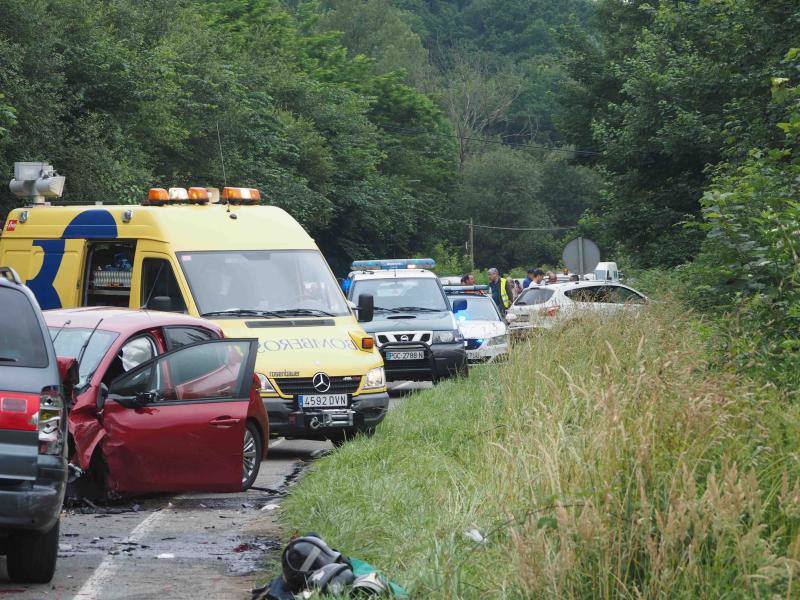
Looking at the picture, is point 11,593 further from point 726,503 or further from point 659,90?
point 659,90

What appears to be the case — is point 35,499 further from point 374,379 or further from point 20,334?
point 374,379

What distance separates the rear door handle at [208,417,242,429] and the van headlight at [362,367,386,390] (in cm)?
350

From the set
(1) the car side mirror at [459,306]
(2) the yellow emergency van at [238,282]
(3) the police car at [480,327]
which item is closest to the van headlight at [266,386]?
(2) the yellow emergency van at [238,282]

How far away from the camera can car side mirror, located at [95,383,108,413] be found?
32.4 ft

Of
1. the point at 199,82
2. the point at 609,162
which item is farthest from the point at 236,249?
the point at 199,82

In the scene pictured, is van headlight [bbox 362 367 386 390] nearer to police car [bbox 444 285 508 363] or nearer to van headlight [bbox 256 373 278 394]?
van headlight [bbox 256 373 278 394]

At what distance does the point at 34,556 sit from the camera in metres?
7.58

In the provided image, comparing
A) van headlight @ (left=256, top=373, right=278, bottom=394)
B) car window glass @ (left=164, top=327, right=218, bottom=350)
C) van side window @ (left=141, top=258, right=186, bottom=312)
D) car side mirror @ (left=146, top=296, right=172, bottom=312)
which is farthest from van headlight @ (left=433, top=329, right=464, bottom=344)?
car window glass @ (left=164, top=327, right=218, bottom=350)

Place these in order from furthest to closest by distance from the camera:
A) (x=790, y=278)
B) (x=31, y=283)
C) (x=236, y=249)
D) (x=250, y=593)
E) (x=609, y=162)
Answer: (x=609, y=162) → (x=31, y=283) → (x=236, y=249) → (x=790, y=278) → (x=250, y=593)

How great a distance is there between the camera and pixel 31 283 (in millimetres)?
15438

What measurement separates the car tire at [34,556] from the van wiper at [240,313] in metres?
6.13

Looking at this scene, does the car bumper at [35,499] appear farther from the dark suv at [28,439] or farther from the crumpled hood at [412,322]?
the crumpled hood at [412,322]

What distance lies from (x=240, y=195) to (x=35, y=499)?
8537 millimetres

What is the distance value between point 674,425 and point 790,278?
3135 mm
